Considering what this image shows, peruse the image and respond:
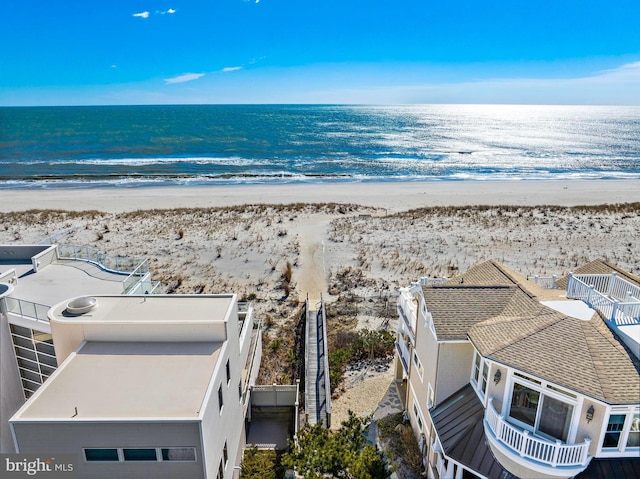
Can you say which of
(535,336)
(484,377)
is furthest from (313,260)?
(535,336)

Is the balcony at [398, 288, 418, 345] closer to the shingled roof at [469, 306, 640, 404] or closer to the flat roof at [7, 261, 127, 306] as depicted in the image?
the shingled roof at [469, 306, 640, 404]

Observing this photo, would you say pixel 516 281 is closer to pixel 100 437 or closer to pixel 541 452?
pixel 541 452

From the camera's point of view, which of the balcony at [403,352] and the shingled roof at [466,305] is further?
the balcony at [403,352]

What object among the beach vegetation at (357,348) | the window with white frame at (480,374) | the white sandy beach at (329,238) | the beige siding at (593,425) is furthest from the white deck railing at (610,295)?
the beach vegetation at (357,348)

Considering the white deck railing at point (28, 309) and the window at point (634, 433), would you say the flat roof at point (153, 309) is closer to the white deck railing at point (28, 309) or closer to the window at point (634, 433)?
the white deck railing at point (28, 309)

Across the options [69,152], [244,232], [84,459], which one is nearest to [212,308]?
[84,459]

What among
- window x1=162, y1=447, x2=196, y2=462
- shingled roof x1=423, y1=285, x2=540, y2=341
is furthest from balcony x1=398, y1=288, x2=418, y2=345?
window x1=162, y1=447, x2=196, y2=462

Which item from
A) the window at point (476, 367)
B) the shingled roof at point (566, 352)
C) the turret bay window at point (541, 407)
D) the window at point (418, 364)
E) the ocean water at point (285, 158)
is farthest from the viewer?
the ocean water at point (285, 158)
